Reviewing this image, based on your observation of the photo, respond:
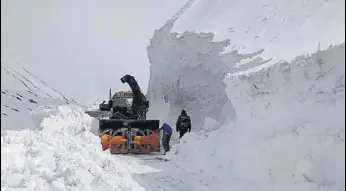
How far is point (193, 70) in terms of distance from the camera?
21.1m

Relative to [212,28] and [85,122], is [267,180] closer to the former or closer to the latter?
[85,122]

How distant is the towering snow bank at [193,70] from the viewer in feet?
58.9

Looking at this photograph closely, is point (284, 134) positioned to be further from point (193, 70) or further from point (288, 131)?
point (193, 70)

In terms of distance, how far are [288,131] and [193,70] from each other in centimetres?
1429

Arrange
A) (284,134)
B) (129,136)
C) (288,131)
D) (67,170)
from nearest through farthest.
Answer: (67,170) → (288,131) → (284,134) → (129,136)

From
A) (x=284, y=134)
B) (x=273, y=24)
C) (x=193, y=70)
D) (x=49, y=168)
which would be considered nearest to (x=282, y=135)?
(x=284, y=134)

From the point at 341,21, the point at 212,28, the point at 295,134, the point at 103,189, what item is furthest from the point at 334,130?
the point at 212,28

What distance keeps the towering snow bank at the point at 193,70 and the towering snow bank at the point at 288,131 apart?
17.0 feet

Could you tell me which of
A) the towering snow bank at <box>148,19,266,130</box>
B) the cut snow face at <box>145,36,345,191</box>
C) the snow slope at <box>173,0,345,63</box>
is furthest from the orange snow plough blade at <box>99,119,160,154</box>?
the snow slope at <box>173,0,345,63</box>

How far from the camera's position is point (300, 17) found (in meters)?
15.1

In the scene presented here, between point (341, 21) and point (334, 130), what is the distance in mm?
6707

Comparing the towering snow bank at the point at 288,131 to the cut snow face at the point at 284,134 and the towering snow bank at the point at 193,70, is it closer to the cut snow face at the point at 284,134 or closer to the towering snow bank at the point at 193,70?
the cut snow face at the point at 284,134

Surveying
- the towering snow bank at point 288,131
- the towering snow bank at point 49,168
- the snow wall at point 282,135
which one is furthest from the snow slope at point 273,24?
the towering snow bank at point 49,168

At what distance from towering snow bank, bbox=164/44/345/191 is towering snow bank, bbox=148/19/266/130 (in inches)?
204
